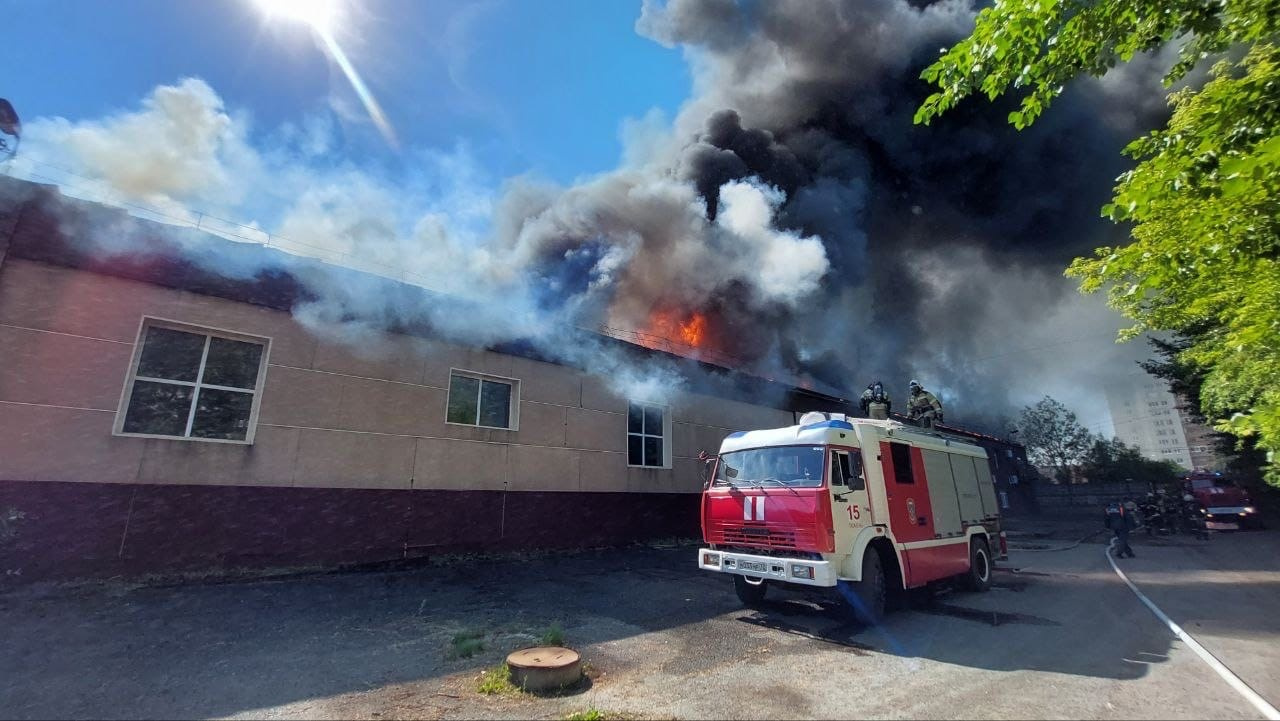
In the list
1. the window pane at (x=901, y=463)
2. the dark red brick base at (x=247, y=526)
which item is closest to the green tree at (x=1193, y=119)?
the window pane at (x=901, y=463)

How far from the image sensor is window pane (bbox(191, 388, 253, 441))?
25.3ft

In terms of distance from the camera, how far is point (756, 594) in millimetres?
7605

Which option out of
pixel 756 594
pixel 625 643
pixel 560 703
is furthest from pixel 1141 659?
pixel 560 703

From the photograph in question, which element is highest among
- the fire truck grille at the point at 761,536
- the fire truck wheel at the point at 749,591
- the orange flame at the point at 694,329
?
the orange flame at the point at 694,329

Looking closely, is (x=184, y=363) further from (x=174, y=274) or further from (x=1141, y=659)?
(x=1141, y=659)

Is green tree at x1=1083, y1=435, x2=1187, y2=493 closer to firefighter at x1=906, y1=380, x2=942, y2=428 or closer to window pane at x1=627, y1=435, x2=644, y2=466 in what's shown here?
firefighter at x1=906, y1=380, x2=942, y2=428

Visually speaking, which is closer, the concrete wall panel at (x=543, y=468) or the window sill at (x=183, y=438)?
the window sill at (x=183, y=438)

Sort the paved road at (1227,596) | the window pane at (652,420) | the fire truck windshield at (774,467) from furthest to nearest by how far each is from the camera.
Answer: the window pane at (652,420) → the fire truck windshield at (774,467) → the paved road at (1227,596)

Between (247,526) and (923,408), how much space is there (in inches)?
488

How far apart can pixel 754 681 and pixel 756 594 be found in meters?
2.92

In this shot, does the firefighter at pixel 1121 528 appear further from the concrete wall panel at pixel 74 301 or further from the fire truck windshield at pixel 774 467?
the concrete wall panel at pixel 74 301

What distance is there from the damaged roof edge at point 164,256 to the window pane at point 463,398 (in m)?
0.79

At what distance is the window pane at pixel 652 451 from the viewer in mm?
13430

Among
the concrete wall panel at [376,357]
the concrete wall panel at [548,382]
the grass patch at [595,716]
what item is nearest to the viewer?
the grass patch at [595,716]
